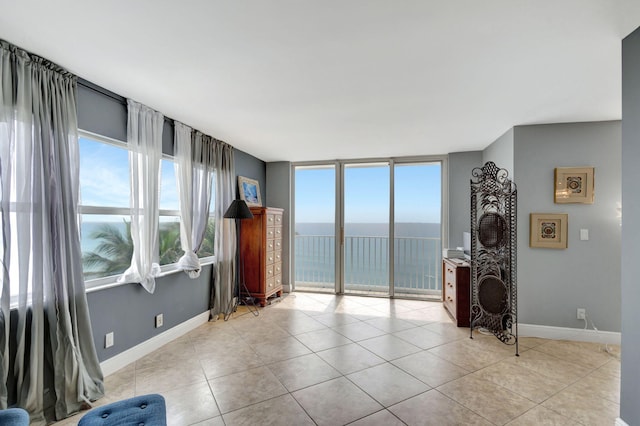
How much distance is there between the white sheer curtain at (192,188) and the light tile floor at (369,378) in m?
1.00

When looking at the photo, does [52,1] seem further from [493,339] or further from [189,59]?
[493,339]

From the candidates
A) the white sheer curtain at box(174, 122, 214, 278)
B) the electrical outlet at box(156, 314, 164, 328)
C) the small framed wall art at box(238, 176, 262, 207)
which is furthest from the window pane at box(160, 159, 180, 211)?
the small framed wall art at box(238, 176, 262, 207)

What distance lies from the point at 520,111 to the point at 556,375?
2.52 m

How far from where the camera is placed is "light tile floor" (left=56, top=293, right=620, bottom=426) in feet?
6.70

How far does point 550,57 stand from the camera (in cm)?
201

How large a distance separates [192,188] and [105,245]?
3.84 feet

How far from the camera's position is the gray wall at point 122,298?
2.47 metres

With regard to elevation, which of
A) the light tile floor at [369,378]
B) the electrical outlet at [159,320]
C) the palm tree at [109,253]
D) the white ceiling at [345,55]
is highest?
the white ceiling at [345,55]

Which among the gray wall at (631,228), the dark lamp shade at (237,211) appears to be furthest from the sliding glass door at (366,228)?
the gray wall at (631,228)

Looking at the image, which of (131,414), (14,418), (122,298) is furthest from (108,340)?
(131,414)

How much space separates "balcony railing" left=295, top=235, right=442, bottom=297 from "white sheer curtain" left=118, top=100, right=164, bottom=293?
322 cm

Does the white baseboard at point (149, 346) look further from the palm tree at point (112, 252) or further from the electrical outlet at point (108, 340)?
the palm tree at point (112, 252)

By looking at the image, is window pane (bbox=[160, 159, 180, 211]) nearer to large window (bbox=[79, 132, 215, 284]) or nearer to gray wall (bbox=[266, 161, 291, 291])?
large window (bbox=[79, 132, 215, 284])

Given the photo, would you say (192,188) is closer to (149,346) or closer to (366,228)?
(149,346)
